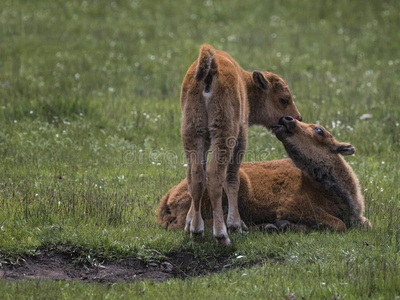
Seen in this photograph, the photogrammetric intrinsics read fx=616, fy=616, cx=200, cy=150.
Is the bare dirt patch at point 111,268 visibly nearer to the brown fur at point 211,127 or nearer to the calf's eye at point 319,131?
the brown fur at point 211,127

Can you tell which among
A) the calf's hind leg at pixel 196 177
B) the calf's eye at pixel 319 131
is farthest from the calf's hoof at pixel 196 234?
the calf's eye at pixel 319 131

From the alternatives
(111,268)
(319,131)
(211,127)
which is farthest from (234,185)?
(111,268)

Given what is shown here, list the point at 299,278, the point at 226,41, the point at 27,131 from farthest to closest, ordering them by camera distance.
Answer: the point at 226,41
the point at 27,131
the point at 299,278

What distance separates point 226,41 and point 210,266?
1312 cm

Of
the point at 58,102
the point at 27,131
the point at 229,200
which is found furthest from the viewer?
the point at 58,102

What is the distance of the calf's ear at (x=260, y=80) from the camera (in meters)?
8.03

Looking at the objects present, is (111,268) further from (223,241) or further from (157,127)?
(157,127)

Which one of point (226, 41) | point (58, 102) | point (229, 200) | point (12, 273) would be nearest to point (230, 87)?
point (229, 200)

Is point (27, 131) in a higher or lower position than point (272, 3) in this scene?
lower

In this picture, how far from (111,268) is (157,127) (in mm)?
5813

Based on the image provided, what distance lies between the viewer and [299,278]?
5.55 metres

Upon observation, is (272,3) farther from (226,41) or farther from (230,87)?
(230,87)

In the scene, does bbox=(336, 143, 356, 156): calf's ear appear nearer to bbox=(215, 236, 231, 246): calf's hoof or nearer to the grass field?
the grass field

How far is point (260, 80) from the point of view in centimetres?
813
